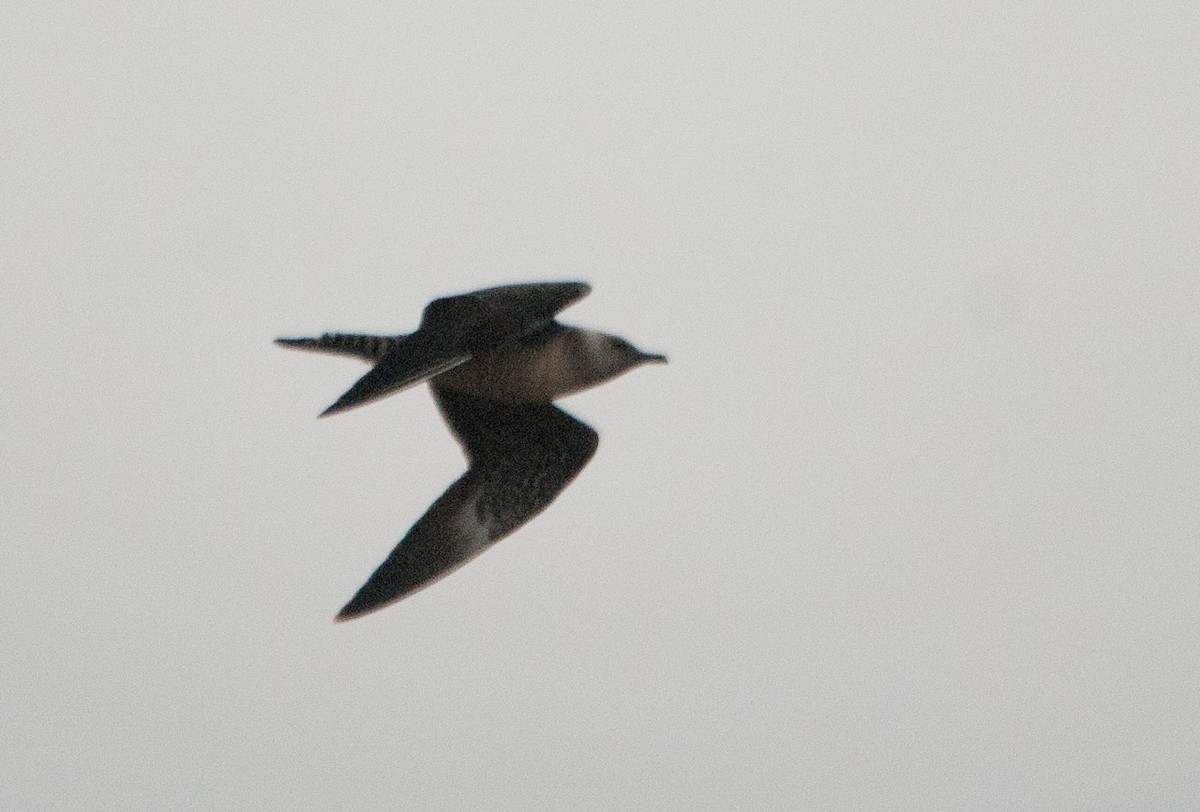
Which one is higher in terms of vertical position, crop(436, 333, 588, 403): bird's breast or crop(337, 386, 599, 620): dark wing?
crop(436, 333, 588, 403): bird's breast

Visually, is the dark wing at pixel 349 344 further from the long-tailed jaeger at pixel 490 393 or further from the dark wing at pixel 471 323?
the dark wing at pixel 471 323

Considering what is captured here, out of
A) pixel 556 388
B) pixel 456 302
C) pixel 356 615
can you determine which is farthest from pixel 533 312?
pixel 356 615

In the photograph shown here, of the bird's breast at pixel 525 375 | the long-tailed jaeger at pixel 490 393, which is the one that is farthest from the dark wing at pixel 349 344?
the bird's breast at pixel 525 375

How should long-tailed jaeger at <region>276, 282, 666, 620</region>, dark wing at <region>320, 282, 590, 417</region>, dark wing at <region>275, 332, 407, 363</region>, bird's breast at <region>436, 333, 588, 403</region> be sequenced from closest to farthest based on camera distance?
1. dark wing at <region>320, 282, 590, 417</region>
2. long-tailed jaeger at <region>276, 282, 666, 620</region>
3. dark wing at <region>275, 332, 407, 363</region>
4. bird's breast at <region>436, 333, 588, 403</region>

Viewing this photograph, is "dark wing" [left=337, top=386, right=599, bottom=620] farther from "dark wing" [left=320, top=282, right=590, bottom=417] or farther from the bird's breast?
"dark wing" [left=320, top=282, right=590, bottom=417]

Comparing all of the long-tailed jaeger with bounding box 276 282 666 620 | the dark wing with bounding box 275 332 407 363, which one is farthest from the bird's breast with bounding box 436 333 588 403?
the dark wing with bounding box 275 332 407 363

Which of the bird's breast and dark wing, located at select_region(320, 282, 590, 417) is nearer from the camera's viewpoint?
dark wing, located at select_region(320, 282, 590, 417)

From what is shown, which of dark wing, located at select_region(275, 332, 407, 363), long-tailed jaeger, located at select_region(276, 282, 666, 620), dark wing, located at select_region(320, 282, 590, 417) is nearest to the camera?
dark wing, located at select_region(320, 282, 590, 417)

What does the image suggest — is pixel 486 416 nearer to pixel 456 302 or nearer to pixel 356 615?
pixel 456 302
